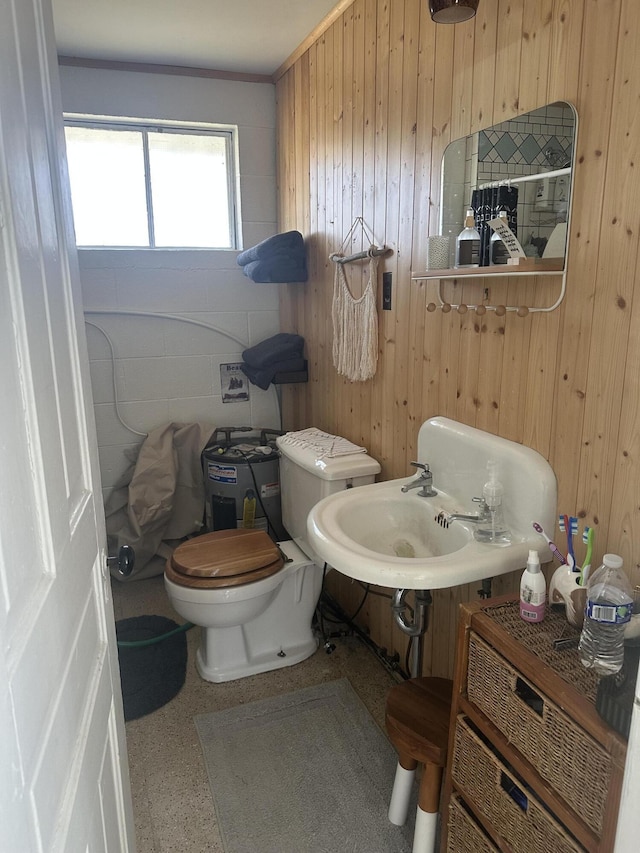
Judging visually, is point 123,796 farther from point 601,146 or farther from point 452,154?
point 452,154

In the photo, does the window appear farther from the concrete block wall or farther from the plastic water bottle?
the plastic water bottle

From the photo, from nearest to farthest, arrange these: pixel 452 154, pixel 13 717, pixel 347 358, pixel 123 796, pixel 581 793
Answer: pixel 13 717, pixel 581 793, pixel 123 796, pixel 452 154, pixel 347 358

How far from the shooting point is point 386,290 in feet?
7.18

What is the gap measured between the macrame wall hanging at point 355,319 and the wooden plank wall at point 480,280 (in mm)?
50

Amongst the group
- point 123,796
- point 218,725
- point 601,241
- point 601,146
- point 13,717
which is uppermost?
point 601,146

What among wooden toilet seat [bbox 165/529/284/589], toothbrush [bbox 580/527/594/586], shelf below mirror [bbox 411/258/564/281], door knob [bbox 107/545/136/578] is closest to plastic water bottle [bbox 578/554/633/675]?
toothbrush [bbox 580/527/594/586]

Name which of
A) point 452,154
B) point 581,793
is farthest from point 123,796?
point 452,154

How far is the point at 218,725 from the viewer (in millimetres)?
2107

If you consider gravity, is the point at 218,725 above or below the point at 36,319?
below

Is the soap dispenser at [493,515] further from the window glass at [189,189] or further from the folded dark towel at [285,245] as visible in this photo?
the window glass at [189,189]

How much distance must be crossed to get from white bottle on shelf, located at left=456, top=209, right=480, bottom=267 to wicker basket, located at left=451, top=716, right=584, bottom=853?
1102 mm

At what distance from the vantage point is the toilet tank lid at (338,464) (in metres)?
2.23

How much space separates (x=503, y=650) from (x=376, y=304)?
4.53ft

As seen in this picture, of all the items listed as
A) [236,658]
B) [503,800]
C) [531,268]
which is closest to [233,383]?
[236,658]
